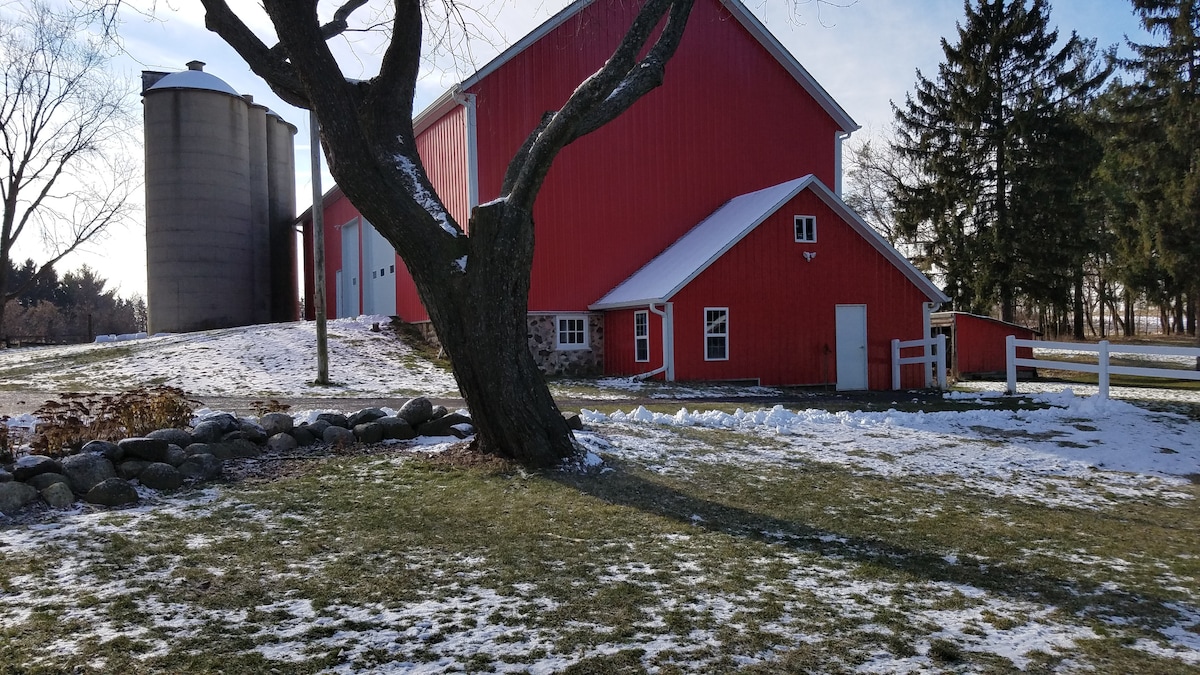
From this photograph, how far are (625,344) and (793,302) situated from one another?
431cm

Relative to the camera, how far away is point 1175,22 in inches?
1056

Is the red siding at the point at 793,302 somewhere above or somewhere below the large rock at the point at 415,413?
above

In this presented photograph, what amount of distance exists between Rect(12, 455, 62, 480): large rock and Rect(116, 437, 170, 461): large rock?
55 cm

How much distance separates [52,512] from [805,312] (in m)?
16.7

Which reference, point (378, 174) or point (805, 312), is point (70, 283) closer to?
point (805, 312)

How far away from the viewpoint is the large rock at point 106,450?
7045 mm

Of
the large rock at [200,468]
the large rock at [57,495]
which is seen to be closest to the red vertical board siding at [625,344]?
the large rock at [200,468]

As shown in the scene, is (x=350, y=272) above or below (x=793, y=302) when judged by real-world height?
above

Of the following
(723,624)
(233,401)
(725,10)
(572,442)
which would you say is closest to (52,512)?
(572,442)

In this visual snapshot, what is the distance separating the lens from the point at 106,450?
7.08m

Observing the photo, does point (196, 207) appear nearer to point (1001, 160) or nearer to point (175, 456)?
point (175, 456)

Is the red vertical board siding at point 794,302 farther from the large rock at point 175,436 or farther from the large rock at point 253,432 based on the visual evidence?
the large rock at point 175,436

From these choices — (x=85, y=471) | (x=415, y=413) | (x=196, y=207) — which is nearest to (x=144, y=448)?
(x=85, y=471)

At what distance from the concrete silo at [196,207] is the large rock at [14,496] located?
2570 cm
